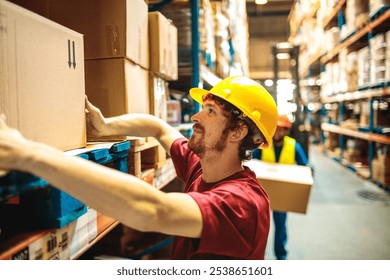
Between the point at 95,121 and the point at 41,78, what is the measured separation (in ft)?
1.66

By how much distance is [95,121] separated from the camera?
158 cm

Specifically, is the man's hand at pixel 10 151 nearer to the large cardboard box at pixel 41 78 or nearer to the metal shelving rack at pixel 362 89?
the large cardboard box at pixel 41 78

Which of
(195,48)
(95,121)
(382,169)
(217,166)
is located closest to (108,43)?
(95,121)

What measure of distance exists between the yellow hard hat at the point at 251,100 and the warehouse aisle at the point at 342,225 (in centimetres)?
229

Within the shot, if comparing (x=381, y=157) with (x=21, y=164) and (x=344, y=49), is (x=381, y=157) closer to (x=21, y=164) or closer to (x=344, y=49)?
(x=344, y=49)

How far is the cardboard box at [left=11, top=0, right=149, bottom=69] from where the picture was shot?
1.62m

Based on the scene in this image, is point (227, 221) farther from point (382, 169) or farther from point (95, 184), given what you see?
point (382, 169)

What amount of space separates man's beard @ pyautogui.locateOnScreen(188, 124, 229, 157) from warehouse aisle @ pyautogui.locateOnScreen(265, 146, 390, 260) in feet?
7.75

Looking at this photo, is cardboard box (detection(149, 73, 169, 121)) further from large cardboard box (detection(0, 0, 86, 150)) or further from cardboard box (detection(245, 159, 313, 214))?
cardboard box (detection(245, 159, 313, 214))

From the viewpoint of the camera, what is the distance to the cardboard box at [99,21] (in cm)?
162

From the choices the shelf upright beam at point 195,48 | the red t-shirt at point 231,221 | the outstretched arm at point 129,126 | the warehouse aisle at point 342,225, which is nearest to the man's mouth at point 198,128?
the red t-shirt at point 231,221

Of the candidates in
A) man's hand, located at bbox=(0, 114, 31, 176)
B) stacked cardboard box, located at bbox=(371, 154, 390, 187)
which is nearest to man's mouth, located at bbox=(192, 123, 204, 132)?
man's hand, located at bbox=(0, 114, 31, 176)

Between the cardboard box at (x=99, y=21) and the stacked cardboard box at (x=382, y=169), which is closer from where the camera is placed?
the cardboard box at (x=99, y=21)
